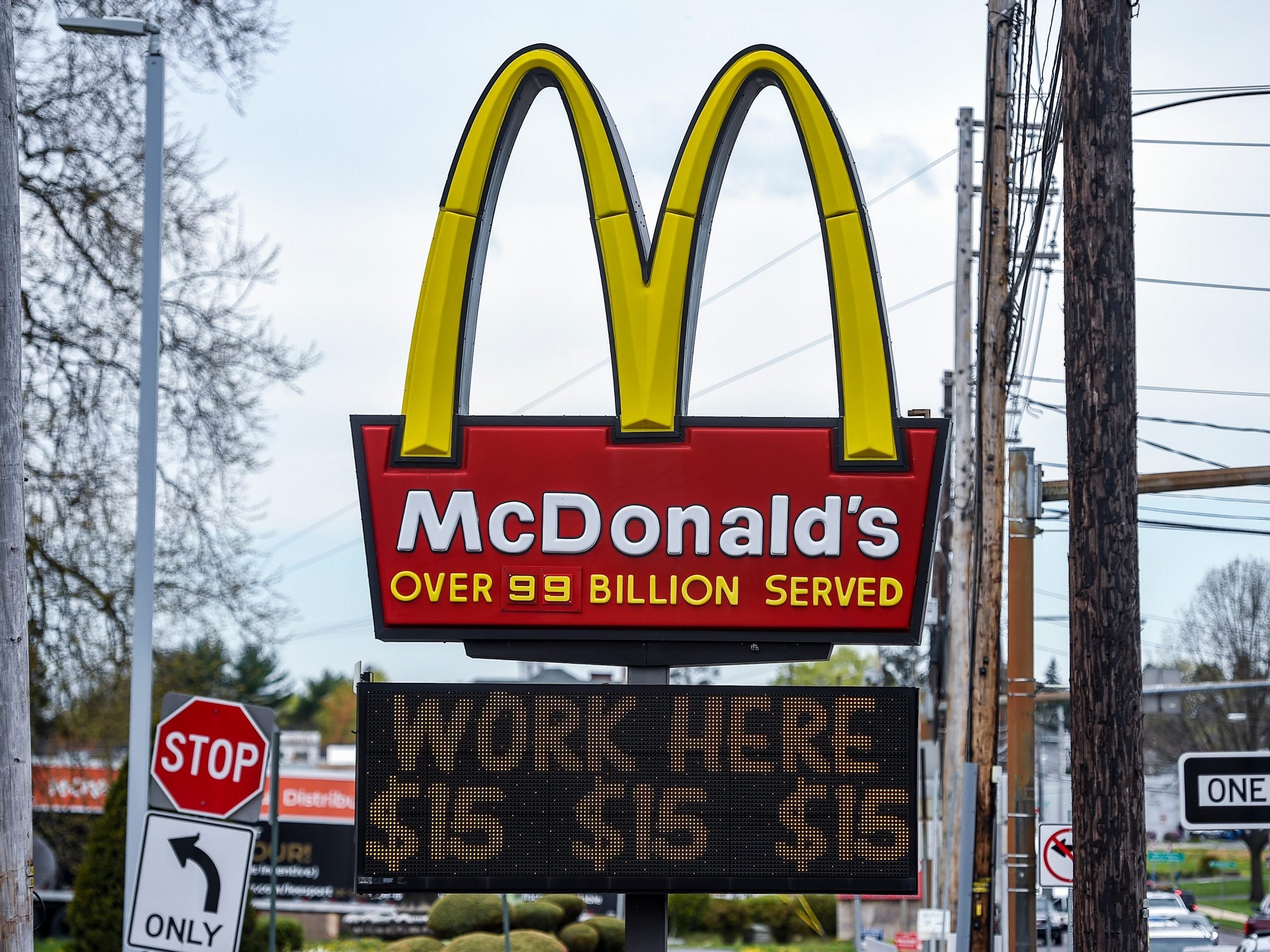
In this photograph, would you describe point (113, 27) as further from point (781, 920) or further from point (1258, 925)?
Result: point (1258, 925)

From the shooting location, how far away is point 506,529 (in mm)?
7520

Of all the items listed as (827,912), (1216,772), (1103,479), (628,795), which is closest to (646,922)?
(628,795)

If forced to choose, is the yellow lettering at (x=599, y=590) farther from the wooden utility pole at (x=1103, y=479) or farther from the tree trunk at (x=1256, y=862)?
the tree trunk at (x=1256, y=862)

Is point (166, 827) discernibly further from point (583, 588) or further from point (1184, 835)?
point (1184, 835)

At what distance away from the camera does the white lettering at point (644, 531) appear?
751 cm

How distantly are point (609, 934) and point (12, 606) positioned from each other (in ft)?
90.3

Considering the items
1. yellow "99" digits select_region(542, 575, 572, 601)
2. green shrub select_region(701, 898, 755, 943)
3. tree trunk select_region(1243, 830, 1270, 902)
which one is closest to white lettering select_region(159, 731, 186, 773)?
yellow "99" digits select_region(542, 575, 572, 601)

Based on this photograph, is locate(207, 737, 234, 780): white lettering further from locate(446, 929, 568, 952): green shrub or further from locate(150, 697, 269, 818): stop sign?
locate(446, 929, 568, 952): green shrub

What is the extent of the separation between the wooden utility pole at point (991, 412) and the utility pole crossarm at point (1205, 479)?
5.47 feet

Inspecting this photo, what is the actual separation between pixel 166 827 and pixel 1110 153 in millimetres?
6379

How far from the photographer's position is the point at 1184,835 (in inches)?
3214

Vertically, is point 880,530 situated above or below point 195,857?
above

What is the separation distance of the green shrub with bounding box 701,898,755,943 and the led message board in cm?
3587

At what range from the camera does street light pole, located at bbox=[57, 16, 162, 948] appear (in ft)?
33.9
